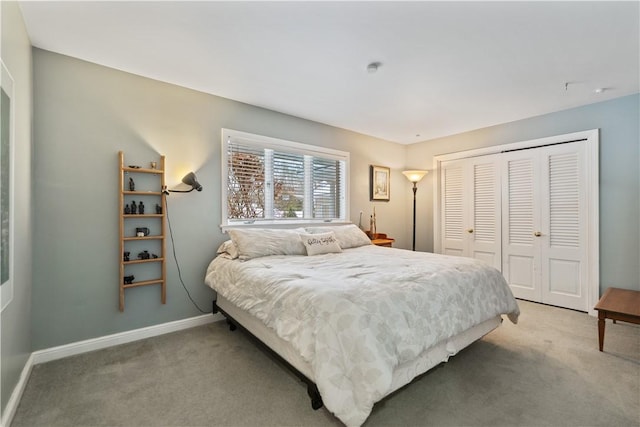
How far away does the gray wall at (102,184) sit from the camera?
92.2 inches

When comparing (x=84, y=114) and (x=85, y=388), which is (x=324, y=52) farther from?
(x=85, y=388)

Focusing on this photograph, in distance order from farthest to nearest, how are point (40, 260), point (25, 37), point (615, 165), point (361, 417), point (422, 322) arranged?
1. point (615, 165)
2. point (40, 260)
3. point (25, 37)
4. point (422, 322)
5. point (361, 417)

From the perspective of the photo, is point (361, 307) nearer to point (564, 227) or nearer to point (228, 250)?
point (228, 250)

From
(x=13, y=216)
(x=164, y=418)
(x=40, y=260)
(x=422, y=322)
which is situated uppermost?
(x=13, y=216)

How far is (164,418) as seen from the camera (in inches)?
65.4

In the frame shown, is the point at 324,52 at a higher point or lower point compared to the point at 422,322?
higher

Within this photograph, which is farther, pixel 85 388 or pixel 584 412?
pixel 85 388

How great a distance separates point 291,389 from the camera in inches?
75.9

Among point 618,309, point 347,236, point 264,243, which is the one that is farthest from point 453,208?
point 264,243

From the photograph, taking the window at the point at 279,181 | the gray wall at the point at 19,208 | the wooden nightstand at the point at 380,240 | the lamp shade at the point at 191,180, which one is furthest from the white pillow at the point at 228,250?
the wooden nightstand at the point at 380,240

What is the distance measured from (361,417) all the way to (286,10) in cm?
236

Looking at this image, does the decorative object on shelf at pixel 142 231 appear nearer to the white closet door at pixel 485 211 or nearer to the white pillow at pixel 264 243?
the white pillow at pixel 264 243

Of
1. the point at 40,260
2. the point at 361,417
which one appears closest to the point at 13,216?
the point at 40,260

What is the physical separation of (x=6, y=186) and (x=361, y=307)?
2.03m
